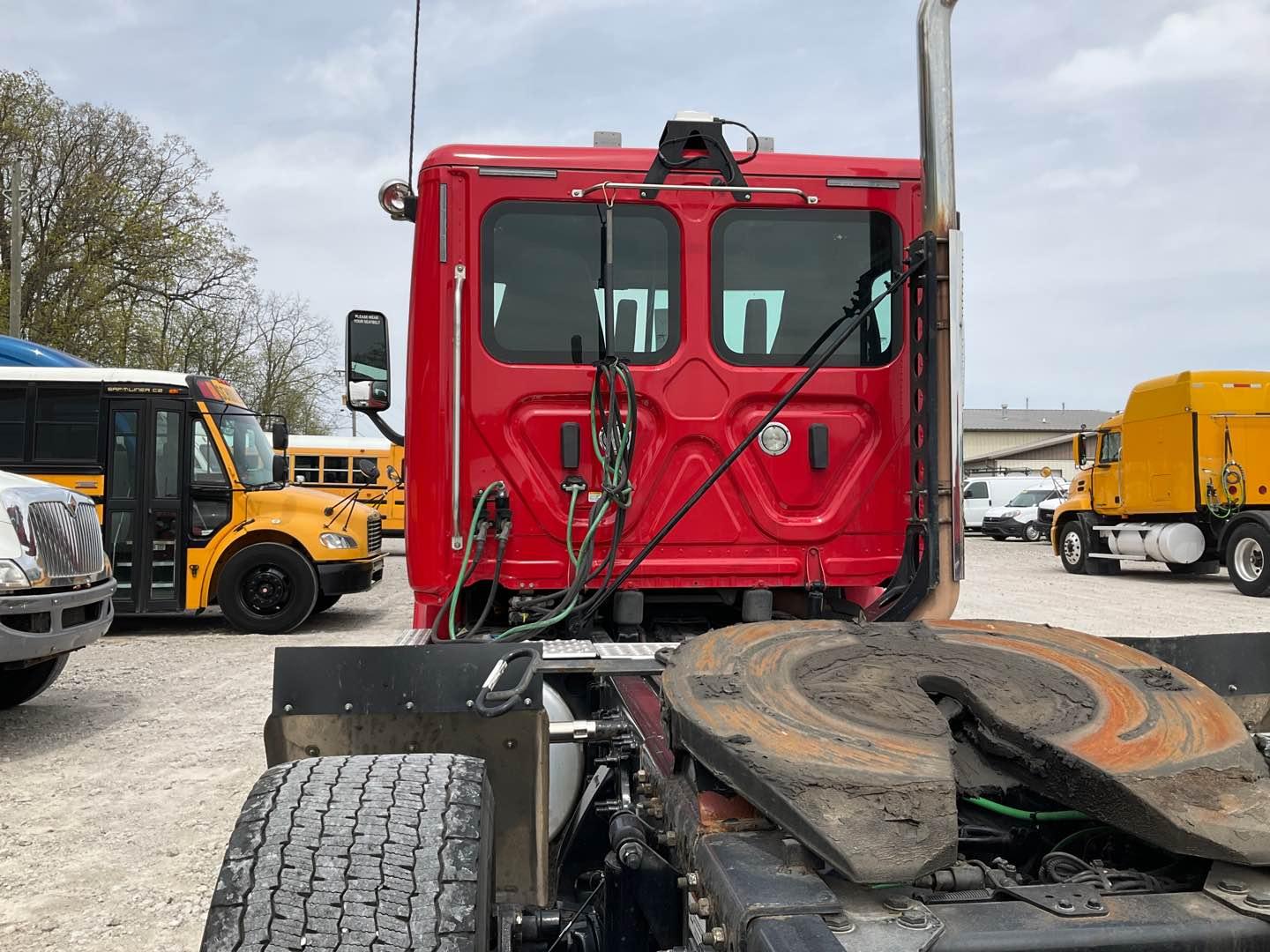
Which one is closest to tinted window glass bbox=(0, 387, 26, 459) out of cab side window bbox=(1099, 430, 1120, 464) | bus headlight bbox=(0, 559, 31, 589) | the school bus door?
the school bus door

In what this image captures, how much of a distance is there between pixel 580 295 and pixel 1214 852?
2782 millimetres

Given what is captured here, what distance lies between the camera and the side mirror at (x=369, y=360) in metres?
3.86

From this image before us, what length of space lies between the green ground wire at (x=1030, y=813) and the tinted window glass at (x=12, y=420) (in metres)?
11.3

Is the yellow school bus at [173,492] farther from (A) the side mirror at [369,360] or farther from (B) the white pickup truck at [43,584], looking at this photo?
(A) the side mirror at [369,360]

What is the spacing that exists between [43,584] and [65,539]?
0.46m

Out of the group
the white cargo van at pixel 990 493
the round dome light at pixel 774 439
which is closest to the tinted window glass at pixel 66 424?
the round dome light at pixel 774 439

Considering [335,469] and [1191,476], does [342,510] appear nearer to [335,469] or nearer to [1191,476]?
[335,469]

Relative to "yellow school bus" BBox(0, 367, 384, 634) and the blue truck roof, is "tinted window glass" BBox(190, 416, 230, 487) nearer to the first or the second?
"yellow school bus" BBox(0, 367, 384, 634)

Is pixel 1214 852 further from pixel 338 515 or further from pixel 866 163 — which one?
pixel 338 515

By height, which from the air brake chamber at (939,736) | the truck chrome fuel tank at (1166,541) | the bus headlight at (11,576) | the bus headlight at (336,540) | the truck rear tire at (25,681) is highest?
the air brake chamber at (939,736)

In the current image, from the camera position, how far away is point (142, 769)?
18.2 feet

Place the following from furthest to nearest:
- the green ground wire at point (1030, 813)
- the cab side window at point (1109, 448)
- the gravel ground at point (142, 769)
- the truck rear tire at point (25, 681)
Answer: the cab side window at point (1109, 448) < the truck rear tire at point (25, 681) < the gravel ground at point (142, 769) < the green ground wire at point (1030, 813)

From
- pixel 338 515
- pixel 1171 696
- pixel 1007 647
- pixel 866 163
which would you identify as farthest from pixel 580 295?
pixel 338 515

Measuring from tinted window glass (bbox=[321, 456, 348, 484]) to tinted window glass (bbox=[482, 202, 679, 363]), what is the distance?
65.1 feet
